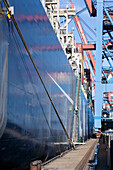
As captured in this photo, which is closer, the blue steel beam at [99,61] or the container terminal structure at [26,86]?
the container terminal structure at [26,86]

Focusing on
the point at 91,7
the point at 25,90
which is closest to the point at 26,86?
the point at 25,90

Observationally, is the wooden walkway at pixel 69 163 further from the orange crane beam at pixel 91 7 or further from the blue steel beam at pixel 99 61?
the orange crane beam at pixel 91 7

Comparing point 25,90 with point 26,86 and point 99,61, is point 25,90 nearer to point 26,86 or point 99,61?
point 26,86

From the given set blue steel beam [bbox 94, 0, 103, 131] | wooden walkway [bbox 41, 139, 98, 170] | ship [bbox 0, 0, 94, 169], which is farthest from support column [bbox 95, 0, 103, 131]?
ship [bbox 0, 0, 94, 169]

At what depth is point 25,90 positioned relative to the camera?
759 centimetres

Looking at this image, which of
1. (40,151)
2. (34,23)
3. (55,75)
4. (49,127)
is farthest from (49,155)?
(34,23)

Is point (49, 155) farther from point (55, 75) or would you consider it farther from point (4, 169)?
point (4, 169)

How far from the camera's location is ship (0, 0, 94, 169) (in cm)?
620

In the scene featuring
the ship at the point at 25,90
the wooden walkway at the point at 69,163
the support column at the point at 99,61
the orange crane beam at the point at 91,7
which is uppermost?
the orange crane beam at the point at 91,7

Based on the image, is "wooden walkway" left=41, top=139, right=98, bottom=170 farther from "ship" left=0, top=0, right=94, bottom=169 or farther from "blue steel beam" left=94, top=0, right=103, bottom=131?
"blue steel beam" left=94, top=0, right=103, bottom=131

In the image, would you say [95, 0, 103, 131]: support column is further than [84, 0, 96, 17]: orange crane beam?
No

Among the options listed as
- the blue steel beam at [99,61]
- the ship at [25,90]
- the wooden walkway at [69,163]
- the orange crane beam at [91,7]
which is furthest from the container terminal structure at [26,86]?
the orange crane beam at [91,7]

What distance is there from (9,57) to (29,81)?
1.62 m

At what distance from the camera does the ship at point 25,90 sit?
6199 millimetres
